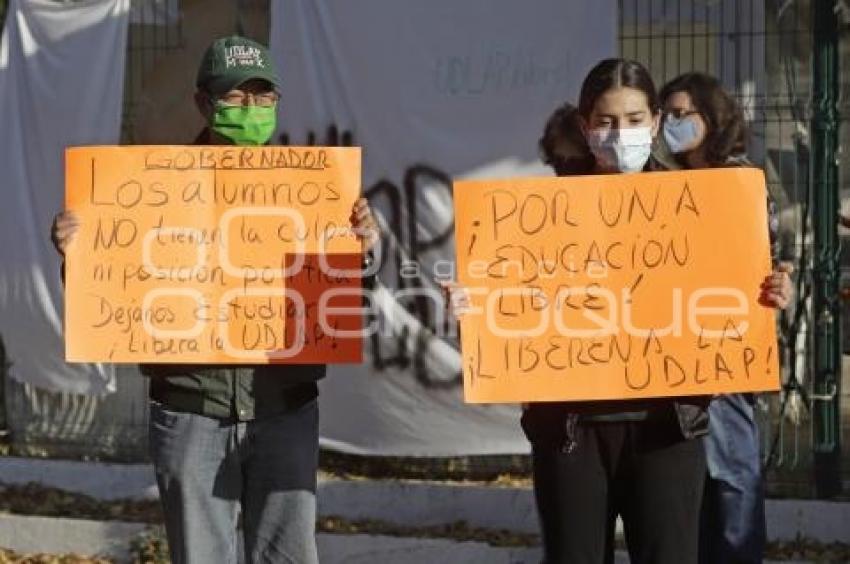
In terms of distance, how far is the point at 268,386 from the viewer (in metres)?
5.13

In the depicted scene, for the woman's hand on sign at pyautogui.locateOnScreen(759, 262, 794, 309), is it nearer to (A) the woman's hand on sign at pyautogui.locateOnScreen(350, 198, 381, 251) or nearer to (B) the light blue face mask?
(A) the woman's hand on sign at pyautogui.locateOnScreen(350, 198, 381, 251)

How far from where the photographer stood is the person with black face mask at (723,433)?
20.3 feet

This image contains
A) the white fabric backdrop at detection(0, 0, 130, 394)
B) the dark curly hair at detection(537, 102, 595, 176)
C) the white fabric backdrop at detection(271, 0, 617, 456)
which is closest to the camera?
the dark curly hair at detection(537, 102, 595, 176)

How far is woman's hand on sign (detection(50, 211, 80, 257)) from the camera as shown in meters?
5.20

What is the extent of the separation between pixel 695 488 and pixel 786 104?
13.3 feet

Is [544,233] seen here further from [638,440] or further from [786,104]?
[786,104]

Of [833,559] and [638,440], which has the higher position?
[638,440]

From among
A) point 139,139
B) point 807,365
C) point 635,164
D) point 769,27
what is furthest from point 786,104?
point 635,164

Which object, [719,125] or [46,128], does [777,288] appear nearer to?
[719,125]

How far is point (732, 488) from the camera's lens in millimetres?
6289

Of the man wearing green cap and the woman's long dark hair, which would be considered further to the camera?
the man wearing green cap

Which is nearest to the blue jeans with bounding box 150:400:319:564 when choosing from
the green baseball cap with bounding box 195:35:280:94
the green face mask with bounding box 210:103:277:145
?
the green face mask with bounding box 210:103:277:145

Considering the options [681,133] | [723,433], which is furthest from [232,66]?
[723,433]

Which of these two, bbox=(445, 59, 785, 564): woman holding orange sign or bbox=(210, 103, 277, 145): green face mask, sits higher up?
bbox=(210, 103, 277, 145): green face mask
